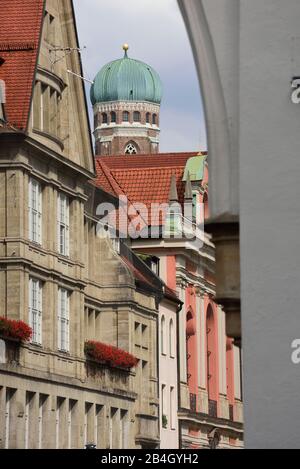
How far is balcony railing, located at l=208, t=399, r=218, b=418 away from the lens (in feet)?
253

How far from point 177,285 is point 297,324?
Result: 6359cm

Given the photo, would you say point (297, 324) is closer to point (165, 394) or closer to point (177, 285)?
point (165, 394)

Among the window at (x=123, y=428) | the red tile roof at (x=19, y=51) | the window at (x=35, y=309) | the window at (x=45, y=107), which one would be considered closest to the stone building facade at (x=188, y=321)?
the window at (x=123, y=428)

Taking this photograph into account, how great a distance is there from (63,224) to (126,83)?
313ft

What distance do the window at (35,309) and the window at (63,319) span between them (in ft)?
5.49

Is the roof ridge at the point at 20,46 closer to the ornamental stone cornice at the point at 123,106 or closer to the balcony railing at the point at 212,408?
the balcony railing at the point at 212,408

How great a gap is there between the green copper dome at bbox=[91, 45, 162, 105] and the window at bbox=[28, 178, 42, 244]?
315 feet

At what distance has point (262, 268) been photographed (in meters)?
10.4

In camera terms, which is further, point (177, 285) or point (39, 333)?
point (177, 285)

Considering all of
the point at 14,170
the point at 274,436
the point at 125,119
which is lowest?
the point at 274,436

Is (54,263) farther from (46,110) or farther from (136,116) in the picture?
(136,116)

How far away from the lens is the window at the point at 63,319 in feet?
→ 175

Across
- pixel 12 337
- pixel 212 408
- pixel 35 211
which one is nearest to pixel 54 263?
pixel 35 211

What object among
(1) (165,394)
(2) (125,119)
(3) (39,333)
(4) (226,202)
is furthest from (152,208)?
(2) (125,119)
